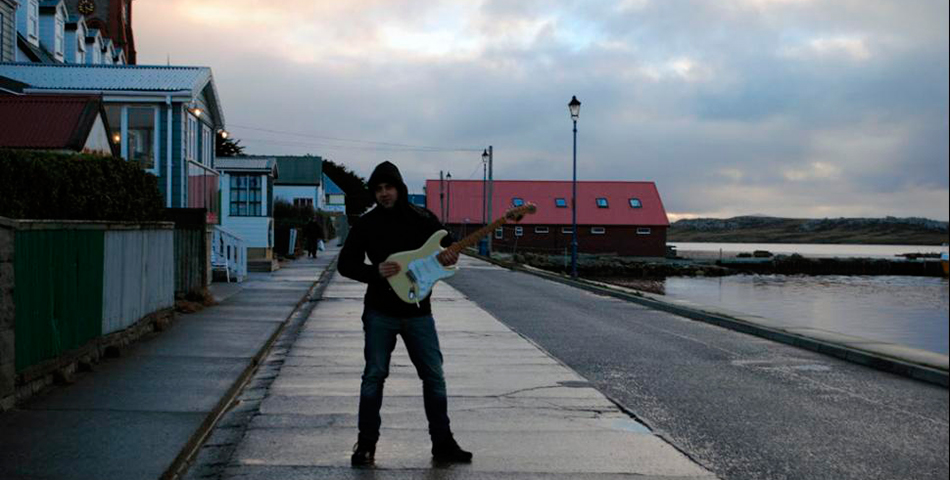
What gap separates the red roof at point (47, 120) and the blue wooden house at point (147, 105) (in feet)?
14.6

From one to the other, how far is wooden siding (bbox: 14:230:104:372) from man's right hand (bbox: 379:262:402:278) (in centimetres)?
361

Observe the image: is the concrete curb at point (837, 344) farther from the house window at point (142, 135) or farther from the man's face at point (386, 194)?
the house window at point (142, 135)

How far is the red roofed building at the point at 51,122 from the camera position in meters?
16.1

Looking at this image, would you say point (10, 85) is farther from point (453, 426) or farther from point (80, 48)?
point (80, 48)

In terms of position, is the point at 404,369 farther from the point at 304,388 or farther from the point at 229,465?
the point at 229,465

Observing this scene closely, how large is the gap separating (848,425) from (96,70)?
21538 mm

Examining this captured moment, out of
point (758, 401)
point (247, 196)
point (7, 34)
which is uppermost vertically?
point (7, 34)

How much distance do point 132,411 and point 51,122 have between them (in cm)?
1120

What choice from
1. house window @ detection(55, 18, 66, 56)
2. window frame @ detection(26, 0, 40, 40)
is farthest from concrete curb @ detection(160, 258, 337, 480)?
house window @ detection(55, 18, 66, 56)

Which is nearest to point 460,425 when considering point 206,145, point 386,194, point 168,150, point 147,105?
point 386,194

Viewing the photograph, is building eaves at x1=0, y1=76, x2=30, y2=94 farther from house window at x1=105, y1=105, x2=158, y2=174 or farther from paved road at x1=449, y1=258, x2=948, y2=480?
paved road at x1=449, y1=258, x2=948, y2=480

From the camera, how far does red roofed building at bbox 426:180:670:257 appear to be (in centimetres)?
8262

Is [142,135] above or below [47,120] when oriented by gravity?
above

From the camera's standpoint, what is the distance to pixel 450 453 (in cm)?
625
